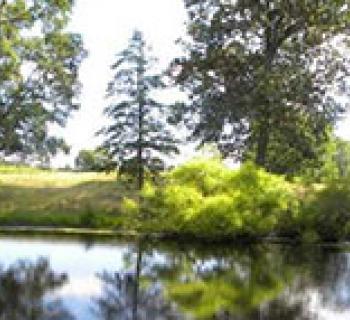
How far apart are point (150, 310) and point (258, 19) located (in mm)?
32491

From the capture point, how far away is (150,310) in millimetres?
15781

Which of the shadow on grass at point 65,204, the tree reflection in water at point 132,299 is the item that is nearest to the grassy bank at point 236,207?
the shadow on grass at point 65,204

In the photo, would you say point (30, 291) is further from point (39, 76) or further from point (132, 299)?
point (39, 76)

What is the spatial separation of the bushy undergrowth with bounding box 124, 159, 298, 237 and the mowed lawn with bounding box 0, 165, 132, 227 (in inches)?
367

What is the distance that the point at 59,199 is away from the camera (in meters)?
54.0

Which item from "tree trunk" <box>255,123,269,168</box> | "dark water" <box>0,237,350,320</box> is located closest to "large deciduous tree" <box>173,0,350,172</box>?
"tree trunk" <box>255,123,269,168</box>

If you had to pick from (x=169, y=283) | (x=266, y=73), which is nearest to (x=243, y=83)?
(x=266, y=73)

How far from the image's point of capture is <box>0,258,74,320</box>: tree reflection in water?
15.2 m

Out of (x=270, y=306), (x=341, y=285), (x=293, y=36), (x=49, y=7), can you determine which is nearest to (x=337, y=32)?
(x=293, y=36)

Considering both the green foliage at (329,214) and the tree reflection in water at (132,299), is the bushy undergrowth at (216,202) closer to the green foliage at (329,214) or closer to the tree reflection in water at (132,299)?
the green foliage at (329,214)

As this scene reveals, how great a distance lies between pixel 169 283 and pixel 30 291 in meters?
3.64

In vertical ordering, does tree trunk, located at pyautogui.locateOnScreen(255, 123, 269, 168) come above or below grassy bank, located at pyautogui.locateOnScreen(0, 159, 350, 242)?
above

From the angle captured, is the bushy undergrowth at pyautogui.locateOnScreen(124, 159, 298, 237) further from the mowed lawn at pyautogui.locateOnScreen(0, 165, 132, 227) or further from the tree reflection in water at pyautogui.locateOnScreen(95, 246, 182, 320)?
the tree reflection in water at pyautogui.locateOnScreen(95, 246, 182, 320)

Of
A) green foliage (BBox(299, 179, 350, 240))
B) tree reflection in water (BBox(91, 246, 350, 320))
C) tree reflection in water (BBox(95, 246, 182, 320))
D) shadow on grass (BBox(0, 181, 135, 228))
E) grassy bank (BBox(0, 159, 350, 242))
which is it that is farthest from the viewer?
shadow on grass (BBox(0, 181, 135, 228))
